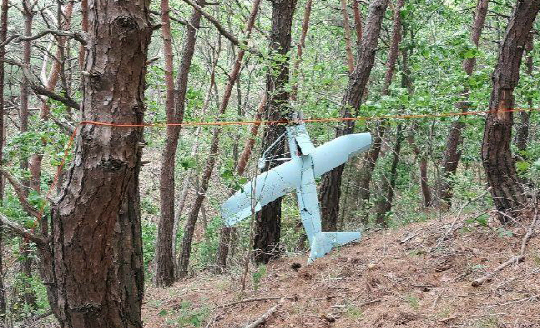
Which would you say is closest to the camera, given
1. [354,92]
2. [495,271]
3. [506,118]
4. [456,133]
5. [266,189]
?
[495,271]

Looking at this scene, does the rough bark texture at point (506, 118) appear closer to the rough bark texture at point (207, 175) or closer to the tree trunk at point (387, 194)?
the rough bark texture at point (207, 175)

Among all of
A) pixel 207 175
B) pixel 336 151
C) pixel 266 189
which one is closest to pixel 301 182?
pixel 266 189

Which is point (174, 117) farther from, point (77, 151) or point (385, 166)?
point (385, 166)

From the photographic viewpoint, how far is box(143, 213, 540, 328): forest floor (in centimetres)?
411

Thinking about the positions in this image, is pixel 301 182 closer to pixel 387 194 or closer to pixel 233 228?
pixel 233 228

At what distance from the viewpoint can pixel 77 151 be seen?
3.35m

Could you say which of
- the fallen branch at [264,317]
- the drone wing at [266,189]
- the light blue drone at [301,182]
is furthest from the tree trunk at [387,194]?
the fallen branch at [264,317]

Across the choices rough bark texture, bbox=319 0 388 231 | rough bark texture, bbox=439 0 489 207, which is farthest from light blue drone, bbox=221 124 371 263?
rough bark texture, bbox=439 0 489 207

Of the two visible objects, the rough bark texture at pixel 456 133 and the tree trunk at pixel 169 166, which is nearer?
the tree trunk at pixel 169 166

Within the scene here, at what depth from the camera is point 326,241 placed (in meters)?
6.58

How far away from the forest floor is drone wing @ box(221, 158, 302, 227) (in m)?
0.70

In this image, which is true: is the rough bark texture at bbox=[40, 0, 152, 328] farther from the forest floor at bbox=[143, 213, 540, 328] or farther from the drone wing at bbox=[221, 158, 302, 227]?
the drone wing at bbox=[221, 158, 302, 227]

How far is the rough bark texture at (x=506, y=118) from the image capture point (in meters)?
5.18

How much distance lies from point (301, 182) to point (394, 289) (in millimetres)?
1765
